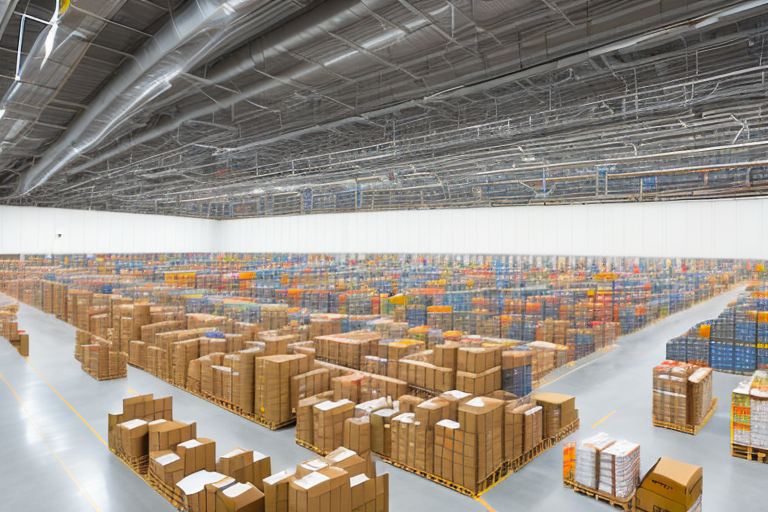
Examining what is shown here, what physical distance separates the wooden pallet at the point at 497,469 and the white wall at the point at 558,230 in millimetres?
18400

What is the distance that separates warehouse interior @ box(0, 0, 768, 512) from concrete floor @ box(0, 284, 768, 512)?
0.13ft

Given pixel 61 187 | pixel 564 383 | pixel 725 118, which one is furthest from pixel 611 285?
pixel 61 187

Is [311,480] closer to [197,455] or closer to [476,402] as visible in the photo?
[197,455]

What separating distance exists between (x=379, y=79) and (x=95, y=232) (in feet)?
103

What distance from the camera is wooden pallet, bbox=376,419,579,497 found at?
4.47 m

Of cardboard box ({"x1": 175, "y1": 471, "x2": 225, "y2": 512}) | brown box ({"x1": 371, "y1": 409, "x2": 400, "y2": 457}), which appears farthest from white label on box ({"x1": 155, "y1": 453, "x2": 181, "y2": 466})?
brown box ({"x1": 371, "y1": 409, "x2": 400, "y2": 457})

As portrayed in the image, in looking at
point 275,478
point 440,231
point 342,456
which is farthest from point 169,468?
point 440,231

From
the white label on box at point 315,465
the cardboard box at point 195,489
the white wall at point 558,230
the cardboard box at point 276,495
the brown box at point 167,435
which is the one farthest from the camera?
the white wall at point 558,230

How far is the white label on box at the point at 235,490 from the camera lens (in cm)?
354

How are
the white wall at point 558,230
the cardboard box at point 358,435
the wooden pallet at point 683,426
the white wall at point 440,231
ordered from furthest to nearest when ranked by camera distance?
1. the white wall at point 440,231
2. the white wall at point 558,230
3. the wooden pallet at point 683,426
4. the cardboard box at point 358,435

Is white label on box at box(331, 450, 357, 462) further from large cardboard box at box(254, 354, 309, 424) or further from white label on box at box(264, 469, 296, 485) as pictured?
large cardboard box at box(254, 354, 309, 424)

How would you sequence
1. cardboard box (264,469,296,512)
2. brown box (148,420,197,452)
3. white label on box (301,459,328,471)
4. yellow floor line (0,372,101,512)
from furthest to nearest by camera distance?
brown box (148,420,197,452) < yellow floor line (0,372,101,512) < white label on box (301,459,328,471) < cardboard box (264,469,296,512)

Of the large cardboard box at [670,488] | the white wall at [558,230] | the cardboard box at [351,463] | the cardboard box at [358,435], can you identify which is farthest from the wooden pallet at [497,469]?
the white wall at [558,230]

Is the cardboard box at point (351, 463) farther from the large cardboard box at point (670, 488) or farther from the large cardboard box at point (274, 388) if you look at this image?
the large cardboard box at point (670, 488)
